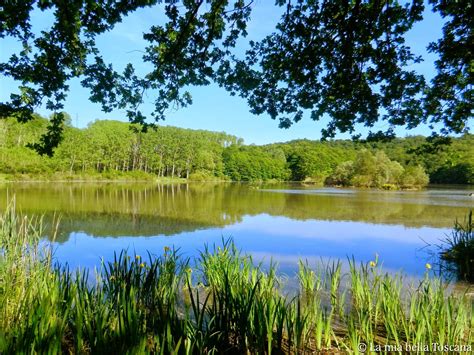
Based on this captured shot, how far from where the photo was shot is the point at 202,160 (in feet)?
239

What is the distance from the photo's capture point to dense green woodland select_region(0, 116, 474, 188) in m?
47.2

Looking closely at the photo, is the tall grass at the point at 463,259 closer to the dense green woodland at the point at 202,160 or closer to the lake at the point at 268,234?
the lake at the point at 268,234

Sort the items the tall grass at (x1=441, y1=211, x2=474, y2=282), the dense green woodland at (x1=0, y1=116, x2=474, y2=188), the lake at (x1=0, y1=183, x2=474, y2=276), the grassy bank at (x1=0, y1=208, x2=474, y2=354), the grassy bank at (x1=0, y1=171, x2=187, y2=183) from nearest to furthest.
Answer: the grassy bank at (x1=0, y1=208, x2=474, y2=354) < the tall grass at (x1=441, y1=211, x2=474, y2=282) < the lake at (x1=0, y1=183, x2=474, y2=276) < the grassy bank at (x1=0, y1=171, x2=187, y2=183) < the dense green woodland at (x1=0, y1=116, x2=474, y2=188)

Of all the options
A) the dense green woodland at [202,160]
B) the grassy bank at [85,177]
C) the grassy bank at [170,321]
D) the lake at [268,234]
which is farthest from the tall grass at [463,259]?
the grassy bank at [85,177]

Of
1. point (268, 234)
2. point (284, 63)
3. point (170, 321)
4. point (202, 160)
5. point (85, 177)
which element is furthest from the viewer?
point (202, 160)

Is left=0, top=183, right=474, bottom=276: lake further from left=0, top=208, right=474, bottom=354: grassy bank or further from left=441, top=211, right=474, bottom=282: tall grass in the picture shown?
left=0, top=208, right=474, bottom=354: grassy bank

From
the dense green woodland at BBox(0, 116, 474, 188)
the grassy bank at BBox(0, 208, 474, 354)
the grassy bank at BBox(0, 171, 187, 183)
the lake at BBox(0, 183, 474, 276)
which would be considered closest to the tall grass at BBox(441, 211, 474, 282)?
the lake at BBox(0, 183, 474, 276)

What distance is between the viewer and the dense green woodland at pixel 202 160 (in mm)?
47188

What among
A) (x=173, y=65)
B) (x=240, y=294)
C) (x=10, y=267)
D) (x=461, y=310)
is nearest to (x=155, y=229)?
(x=173, y=65)

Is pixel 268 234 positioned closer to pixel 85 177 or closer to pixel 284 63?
pixel 284 63

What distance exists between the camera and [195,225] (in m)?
11.9

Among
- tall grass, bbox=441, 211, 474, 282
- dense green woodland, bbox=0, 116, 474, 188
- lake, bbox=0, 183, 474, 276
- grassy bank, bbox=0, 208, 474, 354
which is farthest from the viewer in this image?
dense green woodland, bbox=0, 116, 474, 188

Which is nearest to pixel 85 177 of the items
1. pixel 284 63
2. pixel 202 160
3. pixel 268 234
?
pixel 202 160

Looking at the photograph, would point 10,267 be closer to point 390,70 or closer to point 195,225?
point 390,70
